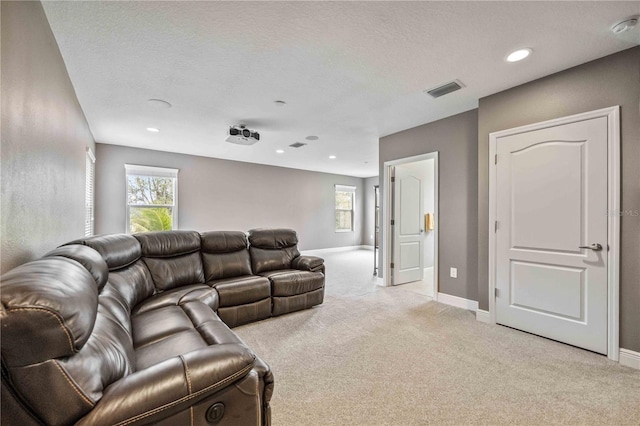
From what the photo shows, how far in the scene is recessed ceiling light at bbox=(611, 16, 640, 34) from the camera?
1.82m

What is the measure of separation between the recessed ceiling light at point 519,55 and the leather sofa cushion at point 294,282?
301 cm

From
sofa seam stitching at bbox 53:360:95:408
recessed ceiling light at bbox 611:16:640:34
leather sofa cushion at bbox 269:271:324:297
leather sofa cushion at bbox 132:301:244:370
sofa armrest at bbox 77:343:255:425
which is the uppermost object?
recessed ceiling light at bbox 611:16:640:34

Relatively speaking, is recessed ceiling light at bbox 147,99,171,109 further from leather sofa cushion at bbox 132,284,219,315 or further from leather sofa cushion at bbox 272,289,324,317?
leather sofa cushion at bbox 272,289,324,317

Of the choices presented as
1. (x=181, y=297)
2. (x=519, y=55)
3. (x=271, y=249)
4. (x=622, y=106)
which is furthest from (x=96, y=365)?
(x=622, y=106)

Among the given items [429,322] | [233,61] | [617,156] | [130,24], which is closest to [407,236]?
[429,322]

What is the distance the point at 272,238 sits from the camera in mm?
3955

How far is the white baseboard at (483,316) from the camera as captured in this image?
3033mm

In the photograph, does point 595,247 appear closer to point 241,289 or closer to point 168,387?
point 168,387

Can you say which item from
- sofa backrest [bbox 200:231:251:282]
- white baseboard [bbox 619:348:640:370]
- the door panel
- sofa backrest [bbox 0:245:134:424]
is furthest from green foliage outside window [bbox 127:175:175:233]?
white baseboard [bbox 619:348:640:370]

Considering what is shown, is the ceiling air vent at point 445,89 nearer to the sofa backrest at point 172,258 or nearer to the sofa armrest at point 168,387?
the sofa armrest at point 168,387

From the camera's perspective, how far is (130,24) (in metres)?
1.88

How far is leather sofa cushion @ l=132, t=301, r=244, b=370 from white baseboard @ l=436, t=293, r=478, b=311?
3.04 metres

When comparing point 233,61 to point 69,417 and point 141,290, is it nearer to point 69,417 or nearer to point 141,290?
point 141,290

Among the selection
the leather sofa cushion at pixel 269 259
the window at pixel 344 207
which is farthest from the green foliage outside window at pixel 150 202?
the window at pixel 344 207
